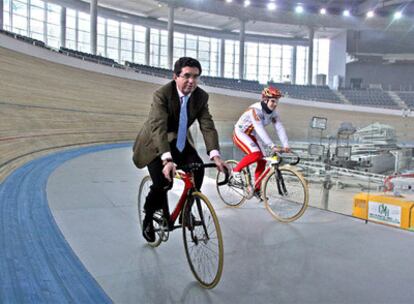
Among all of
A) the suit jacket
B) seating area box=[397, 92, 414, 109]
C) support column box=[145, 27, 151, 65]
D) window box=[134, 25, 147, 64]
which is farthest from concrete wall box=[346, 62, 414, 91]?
the suit jacket

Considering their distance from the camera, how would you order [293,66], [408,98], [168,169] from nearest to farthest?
[168,169]
[408,98]
[293,66]

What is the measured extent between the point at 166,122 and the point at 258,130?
6.20ft

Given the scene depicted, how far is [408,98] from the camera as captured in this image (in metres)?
33.8

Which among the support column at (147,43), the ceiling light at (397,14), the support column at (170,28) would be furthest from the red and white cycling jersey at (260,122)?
the ceiling light at (397,14)

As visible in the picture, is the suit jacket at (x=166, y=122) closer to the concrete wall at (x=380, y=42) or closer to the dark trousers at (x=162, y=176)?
the dark trousers at (x=162, y=176)

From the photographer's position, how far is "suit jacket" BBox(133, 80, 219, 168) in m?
2.37

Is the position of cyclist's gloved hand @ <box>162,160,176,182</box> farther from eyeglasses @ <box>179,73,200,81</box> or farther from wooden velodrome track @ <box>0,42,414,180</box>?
wooden velodrome track @ <box>0,42,414,180</box>

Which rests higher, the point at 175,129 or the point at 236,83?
the point at 236,83

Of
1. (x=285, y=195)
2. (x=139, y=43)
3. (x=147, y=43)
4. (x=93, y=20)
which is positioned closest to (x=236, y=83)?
(x=147, y=43)

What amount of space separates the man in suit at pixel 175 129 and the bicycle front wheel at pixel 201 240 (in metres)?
0.23

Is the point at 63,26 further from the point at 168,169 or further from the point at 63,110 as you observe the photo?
the point at 168,169

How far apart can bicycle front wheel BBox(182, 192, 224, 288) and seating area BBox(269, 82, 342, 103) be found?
29.1 m

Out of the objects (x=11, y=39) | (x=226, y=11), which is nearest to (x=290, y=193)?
(x=11, y=39)

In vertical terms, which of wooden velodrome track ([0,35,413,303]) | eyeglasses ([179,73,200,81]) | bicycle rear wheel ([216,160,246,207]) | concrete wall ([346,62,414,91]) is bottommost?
wooden velodrome track ([0,35,413,303])
